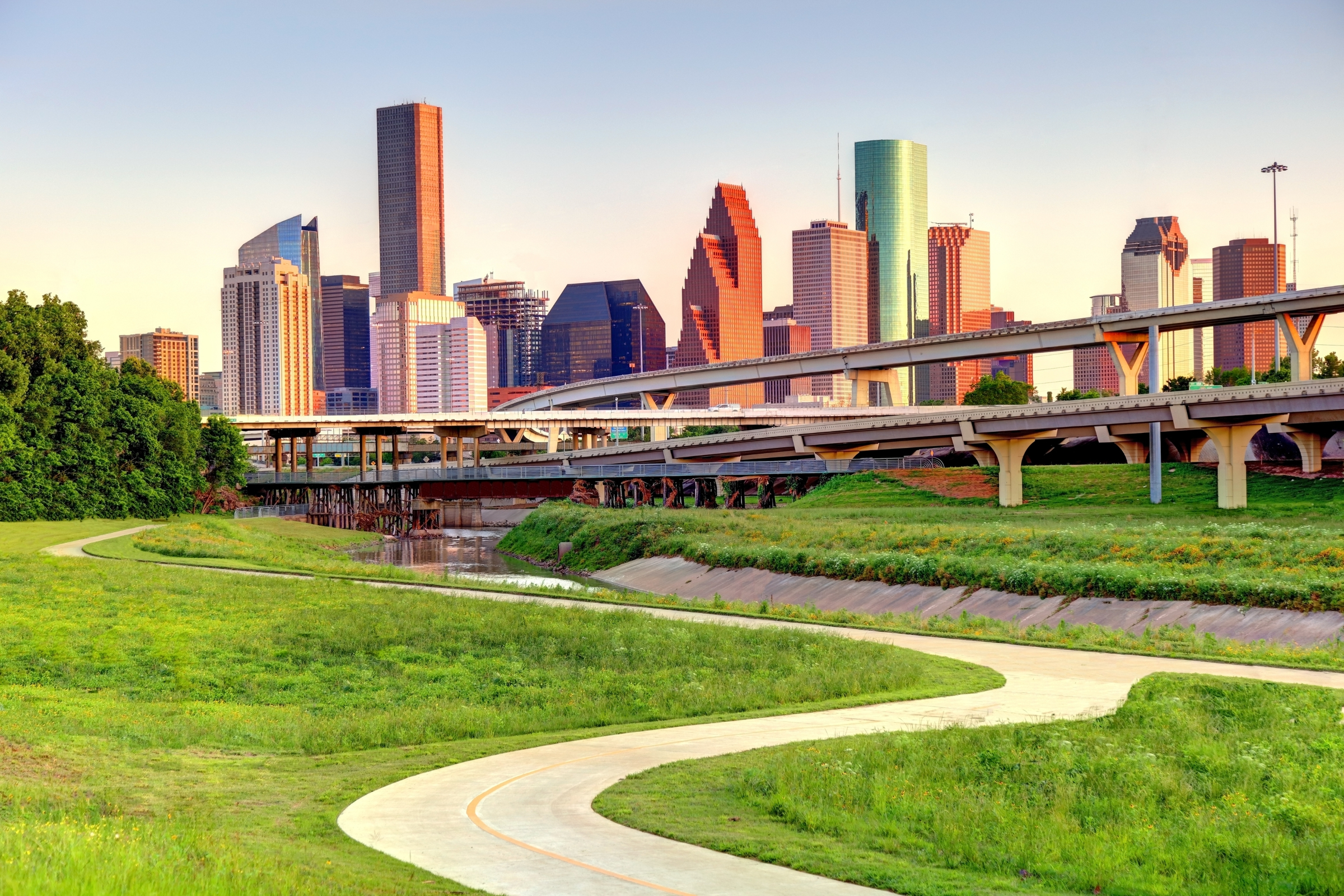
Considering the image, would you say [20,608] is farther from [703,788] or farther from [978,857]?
[978,857]

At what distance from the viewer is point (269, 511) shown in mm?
114312

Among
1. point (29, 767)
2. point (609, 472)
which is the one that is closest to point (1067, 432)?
point (609, 472)

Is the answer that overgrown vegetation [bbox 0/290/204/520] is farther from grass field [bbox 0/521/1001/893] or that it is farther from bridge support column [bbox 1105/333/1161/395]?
Answer: bridge support column [bbox 1105/333/1161/395]

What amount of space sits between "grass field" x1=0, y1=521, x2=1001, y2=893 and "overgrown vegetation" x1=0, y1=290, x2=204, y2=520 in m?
41.8

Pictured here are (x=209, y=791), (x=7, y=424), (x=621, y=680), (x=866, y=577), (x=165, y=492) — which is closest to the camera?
(x=209, y=791)

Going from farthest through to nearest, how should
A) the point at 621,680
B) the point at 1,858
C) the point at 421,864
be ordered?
the point at 621,680
the point at 421,864
the point at 1,858

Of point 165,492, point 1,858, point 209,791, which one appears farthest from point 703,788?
point 165,492

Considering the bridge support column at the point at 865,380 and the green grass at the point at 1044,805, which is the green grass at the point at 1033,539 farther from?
the bridge support column at the point at 865,380

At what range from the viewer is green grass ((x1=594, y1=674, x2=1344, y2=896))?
13742 millimetres

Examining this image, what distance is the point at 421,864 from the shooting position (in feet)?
45.5

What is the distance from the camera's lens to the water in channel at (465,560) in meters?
71.0

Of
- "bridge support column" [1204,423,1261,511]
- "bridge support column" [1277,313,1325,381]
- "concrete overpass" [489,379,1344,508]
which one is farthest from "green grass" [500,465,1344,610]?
"bridge support column" [1277,313,1325,381]

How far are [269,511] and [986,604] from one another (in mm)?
83250

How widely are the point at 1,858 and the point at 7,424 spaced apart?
78313mm
